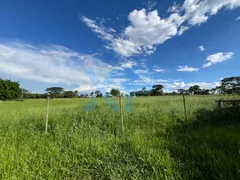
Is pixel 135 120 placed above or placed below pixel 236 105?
below

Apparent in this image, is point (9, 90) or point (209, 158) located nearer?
point (209, 158)

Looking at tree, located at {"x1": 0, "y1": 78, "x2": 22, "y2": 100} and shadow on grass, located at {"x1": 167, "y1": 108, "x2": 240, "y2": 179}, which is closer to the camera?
shadow on grass, located at {"x1": 167, "y1": 108, "x2": 240, "y2": 179}

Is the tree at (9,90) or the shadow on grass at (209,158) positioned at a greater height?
the tree at (9,90)

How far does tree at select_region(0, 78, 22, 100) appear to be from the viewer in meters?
53.5

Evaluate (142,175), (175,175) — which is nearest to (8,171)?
(142,175)

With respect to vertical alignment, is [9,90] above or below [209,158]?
above

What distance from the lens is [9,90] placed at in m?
56.2

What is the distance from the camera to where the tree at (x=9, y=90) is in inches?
2107

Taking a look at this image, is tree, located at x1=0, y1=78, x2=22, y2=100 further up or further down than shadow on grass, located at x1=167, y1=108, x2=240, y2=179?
further up

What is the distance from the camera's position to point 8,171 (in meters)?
2.79

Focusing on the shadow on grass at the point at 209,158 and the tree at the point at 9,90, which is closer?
the shadow on grass at the point at 209,158

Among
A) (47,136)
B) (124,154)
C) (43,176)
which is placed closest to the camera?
(43,176)

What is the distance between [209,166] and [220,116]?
5.44 meters

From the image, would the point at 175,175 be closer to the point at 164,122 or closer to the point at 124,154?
the point at 124,154
